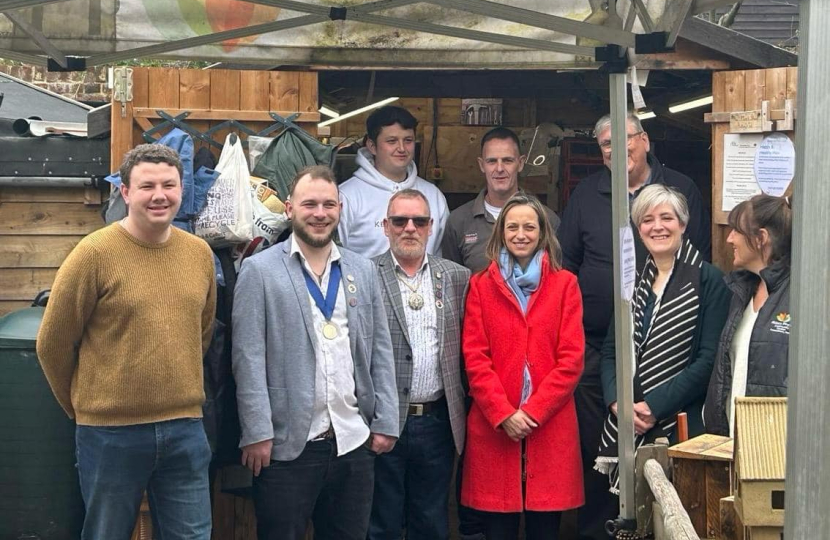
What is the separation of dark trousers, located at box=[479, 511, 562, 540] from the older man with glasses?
0.50m

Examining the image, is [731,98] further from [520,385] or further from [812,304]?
[812,304]

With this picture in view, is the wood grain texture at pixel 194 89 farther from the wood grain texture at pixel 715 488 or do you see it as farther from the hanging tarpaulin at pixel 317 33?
Result: the wood grain texture at pixel 715 488

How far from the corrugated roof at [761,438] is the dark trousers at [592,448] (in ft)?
7.54

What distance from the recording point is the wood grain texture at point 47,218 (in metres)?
6.61

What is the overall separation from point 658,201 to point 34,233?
137 inches

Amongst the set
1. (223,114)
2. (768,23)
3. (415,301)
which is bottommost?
(415,301)

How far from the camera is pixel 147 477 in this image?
428cm

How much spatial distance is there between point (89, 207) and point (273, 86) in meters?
1.36

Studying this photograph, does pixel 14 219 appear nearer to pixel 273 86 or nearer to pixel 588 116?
pixel 273 86

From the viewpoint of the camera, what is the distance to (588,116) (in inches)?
331

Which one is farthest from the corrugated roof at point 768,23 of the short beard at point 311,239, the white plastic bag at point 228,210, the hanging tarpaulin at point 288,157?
the short beard at point 311,239

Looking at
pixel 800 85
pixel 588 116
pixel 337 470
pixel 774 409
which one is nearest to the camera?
pixel 800 85

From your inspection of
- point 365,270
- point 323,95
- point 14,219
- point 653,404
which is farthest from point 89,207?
point 653,404

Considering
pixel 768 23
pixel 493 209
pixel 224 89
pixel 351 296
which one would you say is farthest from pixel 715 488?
pixel 768 23
